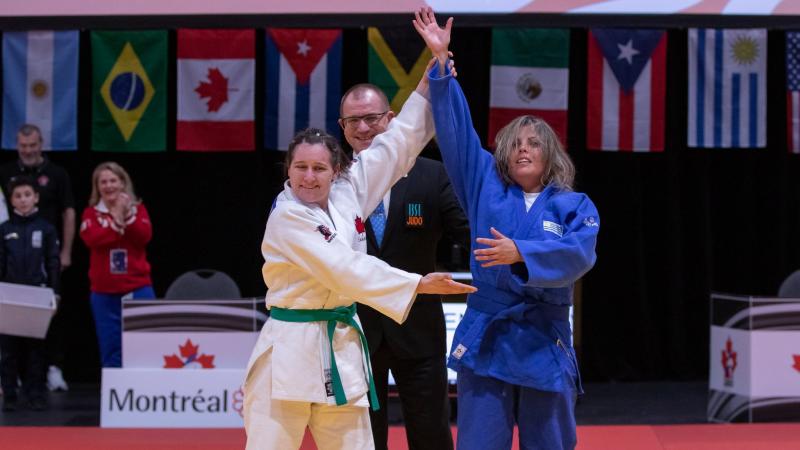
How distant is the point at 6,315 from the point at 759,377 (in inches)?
172

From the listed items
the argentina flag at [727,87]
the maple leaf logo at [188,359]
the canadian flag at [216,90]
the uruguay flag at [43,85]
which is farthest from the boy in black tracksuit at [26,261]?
the argentina flag at [727,87]

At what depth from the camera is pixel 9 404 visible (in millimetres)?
6520

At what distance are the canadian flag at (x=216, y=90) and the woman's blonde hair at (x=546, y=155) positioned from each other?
397cm

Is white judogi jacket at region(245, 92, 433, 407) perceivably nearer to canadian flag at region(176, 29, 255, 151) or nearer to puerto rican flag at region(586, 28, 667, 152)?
canadian flag at region(176, 29, 255, 151)

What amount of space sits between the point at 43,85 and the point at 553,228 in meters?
4.82

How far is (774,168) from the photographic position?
7.98 m

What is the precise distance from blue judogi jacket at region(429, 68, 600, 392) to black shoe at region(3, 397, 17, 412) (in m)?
4.11

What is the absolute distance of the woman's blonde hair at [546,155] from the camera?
3.30 m

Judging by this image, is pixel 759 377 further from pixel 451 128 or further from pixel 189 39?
pixel 189 39

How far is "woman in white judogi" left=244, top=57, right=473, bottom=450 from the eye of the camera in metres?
3.07

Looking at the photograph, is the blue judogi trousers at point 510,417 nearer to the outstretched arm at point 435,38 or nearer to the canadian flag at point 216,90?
the outstretched arm at point 435,38

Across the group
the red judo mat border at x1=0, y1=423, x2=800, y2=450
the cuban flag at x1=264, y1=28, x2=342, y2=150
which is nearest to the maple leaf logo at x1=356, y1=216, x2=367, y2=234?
the red judo mat border at x1=0, y1=423, x2=800, y2=450

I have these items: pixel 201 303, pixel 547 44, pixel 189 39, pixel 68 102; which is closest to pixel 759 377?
pixel 547 44

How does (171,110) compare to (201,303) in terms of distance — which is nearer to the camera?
(201,303)
